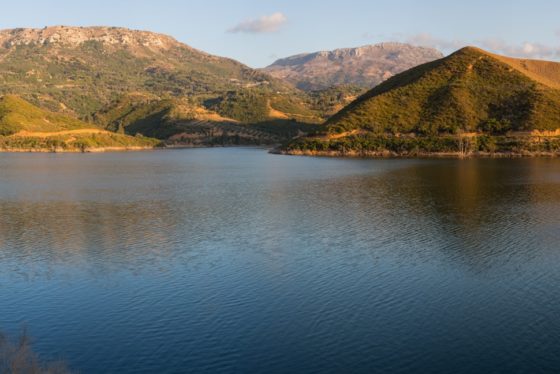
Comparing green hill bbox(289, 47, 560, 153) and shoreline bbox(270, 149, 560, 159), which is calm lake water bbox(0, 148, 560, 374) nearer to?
shoreline bbox(270, 149, 560, 159)

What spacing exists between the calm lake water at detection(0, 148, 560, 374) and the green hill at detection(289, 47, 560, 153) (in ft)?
302

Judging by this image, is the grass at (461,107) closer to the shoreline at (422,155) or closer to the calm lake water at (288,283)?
the shoreline at (422,155)

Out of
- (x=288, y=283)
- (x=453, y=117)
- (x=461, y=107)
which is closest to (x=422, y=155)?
(x=453, y=117)

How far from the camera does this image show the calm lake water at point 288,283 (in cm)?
2625

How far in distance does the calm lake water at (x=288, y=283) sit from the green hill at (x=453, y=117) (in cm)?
9204

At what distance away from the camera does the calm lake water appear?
86.1ft

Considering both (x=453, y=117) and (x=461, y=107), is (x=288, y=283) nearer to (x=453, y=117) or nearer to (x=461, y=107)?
(x=453, y=117)

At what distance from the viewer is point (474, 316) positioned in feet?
101

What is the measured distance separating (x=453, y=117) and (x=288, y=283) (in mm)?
147728

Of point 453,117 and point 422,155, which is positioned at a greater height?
point 453,117

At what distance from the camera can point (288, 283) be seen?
37062 millimetres

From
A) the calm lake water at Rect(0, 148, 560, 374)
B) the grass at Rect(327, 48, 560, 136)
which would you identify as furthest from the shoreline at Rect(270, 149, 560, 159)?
the calm lake water at Rect(0, 148, 560, 374)

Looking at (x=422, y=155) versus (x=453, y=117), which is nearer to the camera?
(x=422, y=155)

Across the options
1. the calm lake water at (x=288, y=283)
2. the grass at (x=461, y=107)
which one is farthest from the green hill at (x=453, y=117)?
the calm lake water at (x=288, y=283)
